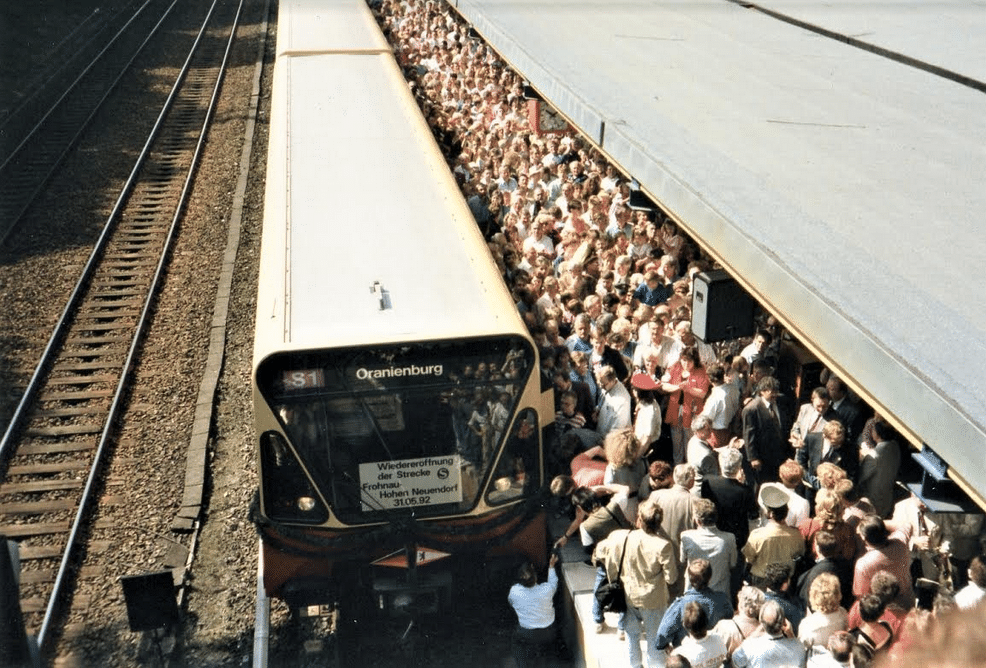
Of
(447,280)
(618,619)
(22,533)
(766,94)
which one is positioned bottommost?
(22,533)

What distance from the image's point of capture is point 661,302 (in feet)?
30.6

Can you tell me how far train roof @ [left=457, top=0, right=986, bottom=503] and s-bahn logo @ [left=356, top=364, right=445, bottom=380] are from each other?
1901 millimetres

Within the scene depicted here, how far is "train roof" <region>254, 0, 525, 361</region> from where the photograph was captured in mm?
6949

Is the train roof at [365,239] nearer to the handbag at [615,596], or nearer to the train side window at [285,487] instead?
the train side window at [285,487]

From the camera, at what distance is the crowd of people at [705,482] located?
560 cm

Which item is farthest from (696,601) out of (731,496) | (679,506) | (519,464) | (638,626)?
(519,464)

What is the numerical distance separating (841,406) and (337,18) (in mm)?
16790

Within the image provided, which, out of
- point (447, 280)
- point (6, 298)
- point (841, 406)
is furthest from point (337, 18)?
point (841, 406)

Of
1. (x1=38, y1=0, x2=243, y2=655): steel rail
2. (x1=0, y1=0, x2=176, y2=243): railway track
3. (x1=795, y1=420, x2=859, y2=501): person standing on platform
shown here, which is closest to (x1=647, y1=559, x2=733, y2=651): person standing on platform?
(x1=795, y1=420, x2=859, y2=501): person standing on platform

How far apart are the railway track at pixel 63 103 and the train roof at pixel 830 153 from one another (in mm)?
8275

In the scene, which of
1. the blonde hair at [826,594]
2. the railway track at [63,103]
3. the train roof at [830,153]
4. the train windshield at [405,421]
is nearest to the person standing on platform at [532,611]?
the train windshield at [405,421]

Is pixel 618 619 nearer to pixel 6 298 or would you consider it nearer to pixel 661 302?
pixel 661 302

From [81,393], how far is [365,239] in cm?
496

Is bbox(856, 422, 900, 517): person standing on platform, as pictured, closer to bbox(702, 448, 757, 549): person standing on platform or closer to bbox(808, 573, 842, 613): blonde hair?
bbox(702, 448, 757, 549): person standing on platform
